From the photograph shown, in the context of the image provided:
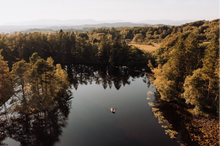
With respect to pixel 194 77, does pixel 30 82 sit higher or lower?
lower

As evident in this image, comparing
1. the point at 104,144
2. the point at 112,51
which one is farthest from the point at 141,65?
the point at 104,144

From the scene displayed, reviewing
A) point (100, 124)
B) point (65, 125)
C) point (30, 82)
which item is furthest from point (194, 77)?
point (30, 82)

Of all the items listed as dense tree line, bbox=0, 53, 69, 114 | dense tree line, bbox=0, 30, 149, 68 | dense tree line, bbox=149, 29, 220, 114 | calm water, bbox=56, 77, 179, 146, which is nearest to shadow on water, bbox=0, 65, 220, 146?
calm water, bbox=56, 77, 179, 146

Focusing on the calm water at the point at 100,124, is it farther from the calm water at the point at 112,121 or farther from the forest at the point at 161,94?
the forest at the point at 161,94

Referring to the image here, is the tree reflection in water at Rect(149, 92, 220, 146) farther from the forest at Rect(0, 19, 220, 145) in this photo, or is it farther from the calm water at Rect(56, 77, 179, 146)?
the calm water at Rect(56, 77, 179, 146)

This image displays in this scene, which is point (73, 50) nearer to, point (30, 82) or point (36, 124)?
point (30, 82)

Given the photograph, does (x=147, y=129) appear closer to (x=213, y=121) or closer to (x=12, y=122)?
(x=213, y=121)
